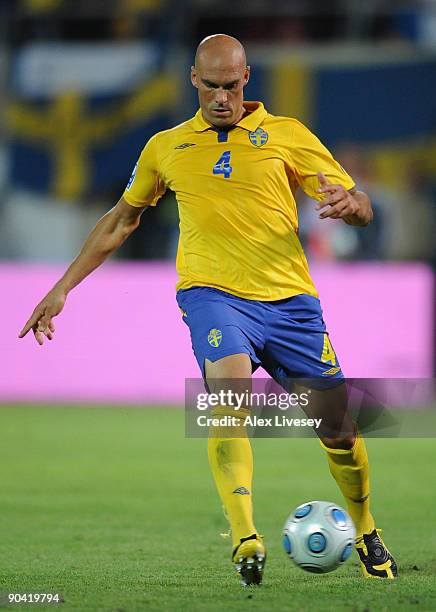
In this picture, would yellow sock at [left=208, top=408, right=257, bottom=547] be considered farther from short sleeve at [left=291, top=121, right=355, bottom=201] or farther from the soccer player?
short sleeve at [left=291, top=121, right=355, bottom=201]

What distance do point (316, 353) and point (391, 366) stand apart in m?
8.00

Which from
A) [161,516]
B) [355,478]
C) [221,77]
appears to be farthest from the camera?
[161,516]

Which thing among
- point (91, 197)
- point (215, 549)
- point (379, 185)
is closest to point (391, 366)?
point (379, 185)

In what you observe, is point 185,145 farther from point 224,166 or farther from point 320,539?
point 320,539

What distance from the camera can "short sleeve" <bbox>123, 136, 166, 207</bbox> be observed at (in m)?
5.62

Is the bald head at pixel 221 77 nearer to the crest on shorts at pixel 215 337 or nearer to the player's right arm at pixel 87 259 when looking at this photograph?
the player's right arm at pixel 87 259

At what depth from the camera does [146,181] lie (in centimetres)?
563

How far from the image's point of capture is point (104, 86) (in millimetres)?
16438

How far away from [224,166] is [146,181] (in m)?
0.40

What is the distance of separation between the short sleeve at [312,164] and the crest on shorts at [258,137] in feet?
0.40

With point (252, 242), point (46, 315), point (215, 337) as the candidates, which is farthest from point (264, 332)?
point (46, 315)

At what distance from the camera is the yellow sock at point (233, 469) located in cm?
501

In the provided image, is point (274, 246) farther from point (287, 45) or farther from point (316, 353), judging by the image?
point (287, 45)

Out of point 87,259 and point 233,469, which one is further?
point 87,259
